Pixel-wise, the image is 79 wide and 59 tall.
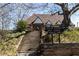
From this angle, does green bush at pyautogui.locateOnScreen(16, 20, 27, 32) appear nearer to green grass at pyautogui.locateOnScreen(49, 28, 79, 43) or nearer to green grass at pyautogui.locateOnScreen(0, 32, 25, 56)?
green grass at pyautogui.locateOnScreen(0, 32, 25, 56)

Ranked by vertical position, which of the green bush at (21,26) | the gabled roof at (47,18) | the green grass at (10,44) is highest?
the gabled roof at (47,18)

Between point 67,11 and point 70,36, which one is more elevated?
point 67,11

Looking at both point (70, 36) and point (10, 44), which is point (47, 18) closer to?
point (70, 36)

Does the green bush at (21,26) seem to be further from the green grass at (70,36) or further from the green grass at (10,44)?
the green grass at (70,36)

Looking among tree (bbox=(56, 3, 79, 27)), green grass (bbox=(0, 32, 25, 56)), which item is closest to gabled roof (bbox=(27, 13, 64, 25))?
tree (bbox=(56, 3, 79, 27))

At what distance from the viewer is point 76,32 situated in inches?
131

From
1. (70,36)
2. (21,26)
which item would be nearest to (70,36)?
(70,36)

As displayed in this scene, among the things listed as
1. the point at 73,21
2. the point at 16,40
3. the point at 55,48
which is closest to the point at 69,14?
the point at 73,21

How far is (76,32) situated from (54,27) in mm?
207

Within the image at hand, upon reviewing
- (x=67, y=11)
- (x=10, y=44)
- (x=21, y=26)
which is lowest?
(x=10, y=44)

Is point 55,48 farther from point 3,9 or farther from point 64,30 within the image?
point 3,9

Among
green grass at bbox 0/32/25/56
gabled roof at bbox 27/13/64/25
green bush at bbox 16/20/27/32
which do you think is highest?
gabled roof at bbox 27/13/64/25

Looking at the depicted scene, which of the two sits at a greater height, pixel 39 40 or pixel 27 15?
pixel 27 15

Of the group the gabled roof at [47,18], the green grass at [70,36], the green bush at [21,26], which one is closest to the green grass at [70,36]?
the green grass at [70,36]
